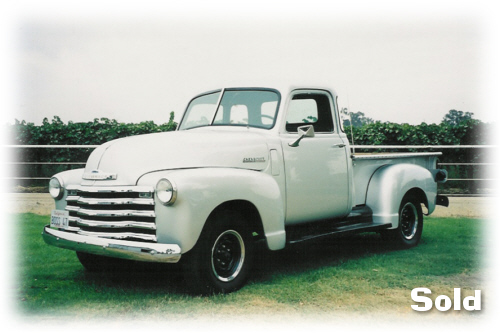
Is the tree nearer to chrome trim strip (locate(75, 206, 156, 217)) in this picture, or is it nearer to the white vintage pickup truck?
the white vintage pickup truck

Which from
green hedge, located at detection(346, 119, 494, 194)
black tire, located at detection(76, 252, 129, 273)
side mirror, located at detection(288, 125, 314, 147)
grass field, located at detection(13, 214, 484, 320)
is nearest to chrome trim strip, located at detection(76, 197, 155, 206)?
grass field, located at detection(13, 214, 484, 320)

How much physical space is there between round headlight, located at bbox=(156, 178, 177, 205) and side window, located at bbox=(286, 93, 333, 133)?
1978 mm

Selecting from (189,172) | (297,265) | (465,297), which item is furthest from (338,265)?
(189,172)

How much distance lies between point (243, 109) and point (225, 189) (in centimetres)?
145

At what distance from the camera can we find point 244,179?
471 centimetres

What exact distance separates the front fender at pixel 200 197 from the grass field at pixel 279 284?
522 mm

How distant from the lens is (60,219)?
4883mm

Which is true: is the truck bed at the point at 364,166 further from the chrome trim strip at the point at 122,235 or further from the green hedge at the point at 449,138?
the green hedge at the point at 449,138

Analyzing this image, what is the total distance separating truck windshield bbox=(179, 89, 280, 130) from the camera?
5.62m

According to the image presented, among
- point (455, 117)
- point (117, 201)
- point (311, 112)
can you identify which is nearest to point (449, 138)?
point (455, 117)

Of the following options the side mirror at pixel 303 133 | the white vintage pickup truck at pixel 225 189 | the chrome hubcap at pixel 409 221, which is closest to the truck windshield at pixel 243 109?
the white vintage pickup truck at pixel 225 189

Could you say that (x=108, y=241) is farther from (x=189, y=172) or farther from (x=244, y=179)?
(x=244, y=179)

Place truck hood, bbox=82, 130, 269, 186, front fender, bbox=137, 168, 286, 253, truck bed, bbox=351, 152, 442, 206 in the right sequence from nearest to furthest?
front fender, bbox=137, 168, 286, 253 < truck hood, bbox=82, 130, 269, 186 < truck bed, bbox=351, 152, 442, 206

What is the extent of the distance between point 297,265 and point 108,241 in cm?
233
